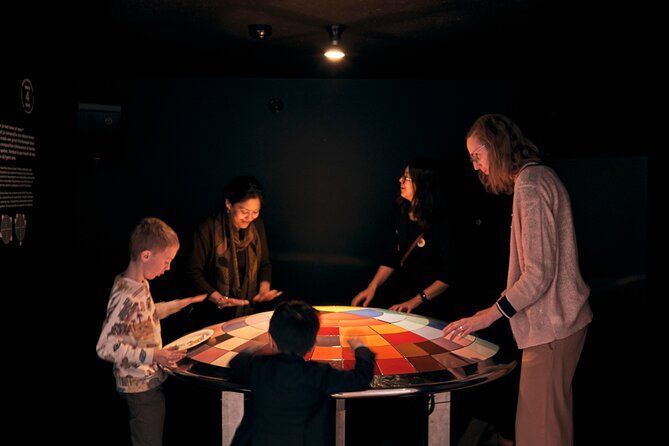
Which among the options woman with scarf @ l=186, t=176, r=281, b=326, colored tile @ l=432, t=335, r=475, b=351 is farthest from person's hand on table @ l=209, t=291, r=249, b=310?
colored tile @ l=432, t=335, r=475, b=351

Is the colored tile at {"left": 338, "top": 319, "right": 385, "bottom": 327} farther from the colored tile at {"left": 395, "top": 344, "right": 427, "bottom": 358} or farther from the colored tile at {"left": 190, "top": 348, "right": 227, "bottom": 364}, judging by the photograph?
the colored tile at {"left": 190, "top": 348, "right": 227, "bottom": 364}

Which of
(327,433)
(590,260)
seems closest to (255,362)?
(327,433)

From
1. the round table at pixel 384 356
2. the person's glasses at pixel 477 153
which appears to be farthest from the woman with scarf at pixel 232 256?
the person's glasses at pixel 477 153

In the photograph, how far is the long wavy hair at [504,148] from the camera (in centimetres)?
260

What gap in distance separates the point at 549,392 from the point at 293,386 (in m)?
1.15

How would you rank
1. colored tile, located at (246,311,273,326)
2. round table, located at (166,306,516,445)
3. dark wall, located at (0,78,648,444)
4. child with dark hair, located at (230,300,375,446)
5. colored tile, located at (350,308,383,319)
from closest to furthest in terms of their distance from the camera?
child with dark hair, located at (230,300,375,446), round table, located at (166,306,516,445), colored tile, located at (246,311,273,326), colored tile, located at (350,308,383,319), dark wall, located at (0,78,648,444)

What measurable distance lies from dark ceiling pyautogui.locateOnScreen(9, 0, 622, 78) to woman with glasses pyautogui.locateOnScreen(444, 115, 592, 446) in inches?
36.8

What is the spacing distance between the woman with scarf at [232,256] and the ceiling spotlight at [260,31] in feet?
3.00

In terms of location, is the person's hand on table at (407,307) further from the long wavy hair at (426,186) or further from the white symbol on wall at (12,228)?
the white symbol on wall at (12,228)

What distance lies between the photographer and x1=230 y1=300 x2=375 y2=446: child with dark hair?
6.90 feet

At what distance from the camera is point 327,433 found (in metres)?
2.17

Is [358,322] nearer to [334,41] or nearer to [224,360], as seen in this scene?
[224,360]

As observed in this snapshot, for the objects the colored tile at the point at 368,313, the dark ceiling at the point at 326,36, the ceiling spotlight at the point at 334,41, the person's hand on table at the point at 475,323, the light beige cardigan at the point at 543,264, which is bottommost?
the colored tile at the point at 368,313

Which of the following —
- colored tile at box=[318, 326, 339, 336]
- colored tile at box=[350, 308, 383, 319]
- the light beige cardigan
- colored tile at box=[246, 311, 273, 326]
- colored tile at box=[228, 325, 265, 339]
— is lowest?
colored tile at box=[228, 325, 265, 339]
